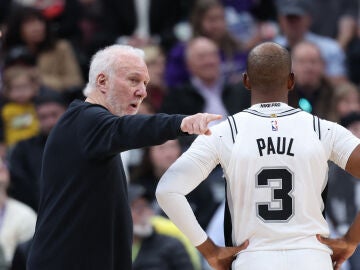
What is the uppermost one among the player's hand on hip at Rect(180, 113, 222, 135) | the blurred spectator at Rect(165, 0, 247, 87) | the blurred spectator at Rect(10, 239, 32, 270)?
the player's hand on hip at Rect(180, 113, 222, 135)

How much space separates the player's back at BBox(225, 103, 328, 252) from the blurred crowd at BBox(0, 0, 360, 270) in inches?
101

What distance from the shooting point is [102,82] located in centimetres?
611

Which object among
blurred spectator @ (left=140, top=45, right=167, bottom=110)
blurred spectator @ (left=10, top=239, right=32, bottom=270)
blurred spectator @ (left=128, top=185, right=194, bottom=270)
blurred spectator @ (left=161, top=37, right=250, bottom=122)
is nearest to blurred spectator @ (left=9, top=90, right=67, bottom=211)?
blurred spectator @ (left=161, top=37, right=250, bottom=122)

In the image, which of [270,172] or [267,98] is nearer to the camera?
[270,172]

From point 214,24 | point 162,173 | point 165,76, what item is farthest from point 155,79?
point 162,173

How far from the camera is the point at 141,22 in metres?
14.4

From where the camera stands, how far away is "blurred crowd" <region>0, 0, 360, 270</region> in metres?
9.42

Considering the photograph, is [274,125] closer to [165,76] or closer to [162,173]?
[162,173]

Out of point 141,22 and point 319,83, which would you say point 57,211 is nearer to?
point 319,83

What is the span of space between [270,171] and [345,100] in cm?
586

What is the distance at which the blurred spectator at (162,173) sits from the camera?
9.99 metres

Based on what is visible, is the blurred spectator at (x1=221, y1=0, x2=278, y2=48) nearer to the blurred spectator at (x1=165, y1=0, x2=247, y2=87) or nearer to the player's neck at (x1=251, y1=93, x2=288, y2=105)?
the blurred spectator at (x1=165, y1=0, x2=247, y2=87)

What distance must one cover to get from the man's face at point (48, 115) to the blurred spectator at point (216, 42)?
85.0 inches

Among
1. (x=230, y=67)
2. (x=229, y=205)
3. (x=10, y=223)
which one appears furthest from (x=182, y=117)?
(x=230, y=67)
